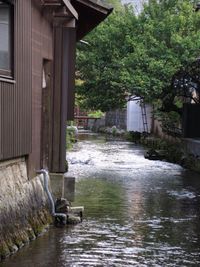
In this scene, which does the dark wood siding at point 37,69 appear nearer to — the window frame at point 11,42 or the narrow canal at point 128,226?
the window frame at point 11,42

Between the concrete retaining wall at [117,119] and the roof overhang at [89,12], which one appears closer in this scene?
the roof overhang at [89,12]

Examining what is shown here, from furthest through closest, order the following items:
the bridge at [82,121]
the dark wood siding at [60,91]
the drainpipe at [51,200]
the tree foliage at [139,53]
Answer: the bridge at [82,121] < the tree foliage at [139,53] < the dark wood siding at [60,91] < the drainpipe at [51,200]

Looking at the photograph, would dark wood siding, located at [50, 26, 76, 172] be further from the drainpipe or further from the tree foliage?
the tree foliage

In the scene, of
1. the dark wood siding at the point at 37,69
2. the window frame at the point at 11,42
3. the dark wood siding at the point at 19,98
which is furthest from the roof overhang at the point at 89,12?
the window frame at the point at 11,42

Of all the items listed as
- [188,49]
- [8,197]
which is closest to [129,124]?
[188,49]

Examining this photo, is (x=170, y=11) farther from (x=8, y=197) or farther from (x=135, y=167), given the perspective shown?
(x=8, y=197)

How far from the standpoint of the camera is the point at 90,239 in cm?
969

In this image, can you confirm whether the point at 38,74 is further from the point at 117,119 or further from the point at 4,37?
the point at 117,119

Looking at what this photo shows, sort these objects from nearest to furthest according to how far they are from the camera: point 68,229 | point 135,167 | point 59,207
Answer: point 68,229
point 59,207
point 135,167

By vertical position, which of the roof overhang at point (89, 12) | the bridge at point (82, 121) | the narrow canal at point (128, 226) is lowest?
the narrow canal at point (128, 226)

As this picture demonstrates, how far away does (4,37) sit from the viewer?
874cm

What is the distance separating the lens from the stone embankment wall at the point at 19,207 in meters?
8.18

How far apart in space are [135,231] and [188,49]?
15621mm

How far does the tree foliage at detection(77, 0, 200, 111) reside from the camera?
2433 centimetres
